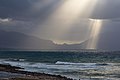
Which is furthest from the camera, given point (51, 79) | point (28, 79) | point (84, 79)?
point (84, 79)

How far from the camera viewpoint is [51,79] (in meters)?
43.9

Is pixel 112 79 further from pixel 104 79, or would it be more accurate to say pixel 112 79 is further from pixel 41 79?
pixel 41 79

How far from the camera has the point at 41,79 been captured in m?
42.5

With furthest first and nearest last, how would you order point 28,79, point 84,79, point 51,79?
point 84,79 < point 51,79 < point 28,79

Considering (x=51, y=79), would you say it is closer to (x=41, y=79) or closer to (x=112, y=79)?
(x=41, y=79)

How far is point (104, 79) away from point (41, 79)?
42.2ft

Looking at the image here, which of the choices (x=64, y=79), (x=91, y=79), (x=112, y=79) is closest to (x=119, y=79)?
(x=112, y=79)

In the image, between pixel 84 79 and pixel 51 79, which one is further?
pixel 84 79

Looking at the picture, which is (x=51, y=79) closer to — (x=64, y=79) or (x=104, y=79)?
(x=64, y=79)

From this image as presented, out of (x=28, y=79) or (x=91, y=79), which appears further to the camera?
(x=91, y=79)

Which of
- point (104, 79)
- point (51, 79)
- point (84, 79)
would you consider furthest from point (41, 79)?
point (104, 79)

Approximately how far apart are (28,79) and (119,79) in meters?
16.9

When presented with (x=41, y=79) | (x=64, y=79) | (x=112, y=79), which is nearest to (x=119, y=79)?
(x=112, y=79)

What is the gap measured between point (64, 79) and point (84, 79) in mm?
5267
